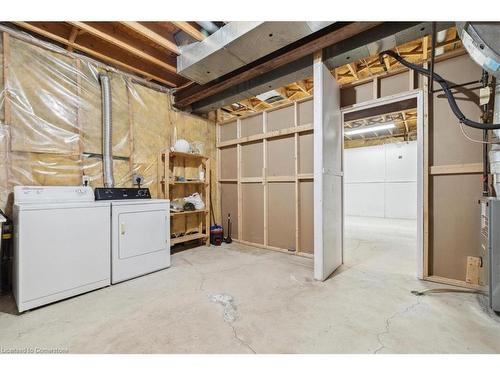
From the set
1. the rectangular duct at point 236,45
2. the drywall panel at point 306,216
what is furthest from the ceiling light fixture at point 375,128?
the rectangular duct at point 236,45

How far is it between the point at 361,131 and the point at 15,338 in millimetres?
8001

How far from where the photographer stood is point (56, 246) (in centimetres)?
196

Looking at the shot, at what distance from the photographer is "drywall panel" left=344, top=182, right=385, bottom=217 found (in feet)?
24.1

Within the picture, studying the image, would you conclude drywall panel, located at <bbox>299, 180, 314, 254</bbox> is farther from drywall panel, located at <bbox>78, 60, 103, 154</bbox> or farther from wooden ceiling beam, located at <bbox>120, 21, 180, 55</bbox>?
drywall panel, located at <bbox>78, 60, 103, 154</bbox>

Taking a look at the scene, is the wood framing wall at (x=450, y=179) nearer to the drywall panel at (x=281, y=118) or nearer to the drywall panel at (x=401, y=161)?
the drywall panel at (x=281, y=118)

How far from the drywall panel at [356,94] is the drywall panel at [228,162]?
2.05 m

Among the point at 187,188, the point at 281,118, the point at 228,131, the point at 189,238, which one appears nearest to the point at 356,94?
the point at 281,118

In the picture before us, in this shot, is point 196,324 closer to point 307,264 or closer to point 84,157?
point 307,264

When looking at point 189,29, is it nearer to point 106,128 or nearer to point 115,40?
point 115,40

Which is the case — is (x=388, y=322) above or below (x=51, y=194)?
below

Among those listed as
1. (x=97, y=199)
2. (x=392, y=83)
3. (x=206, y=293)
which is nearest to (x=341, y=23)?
(x=392, y=83)

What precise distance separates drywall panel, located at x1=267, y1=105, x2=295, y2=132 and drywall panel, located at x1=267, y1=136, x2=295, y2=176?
0.20 metres

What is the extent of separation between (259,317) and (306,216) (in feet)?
6.35

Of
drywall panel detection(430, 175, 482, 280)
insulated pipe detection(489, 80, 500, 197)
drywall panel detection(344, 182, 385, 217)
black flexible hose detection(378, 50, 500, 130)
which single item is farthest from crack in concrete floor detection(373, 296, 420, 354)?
drywall panel detection(344, 182, 385, 217)
